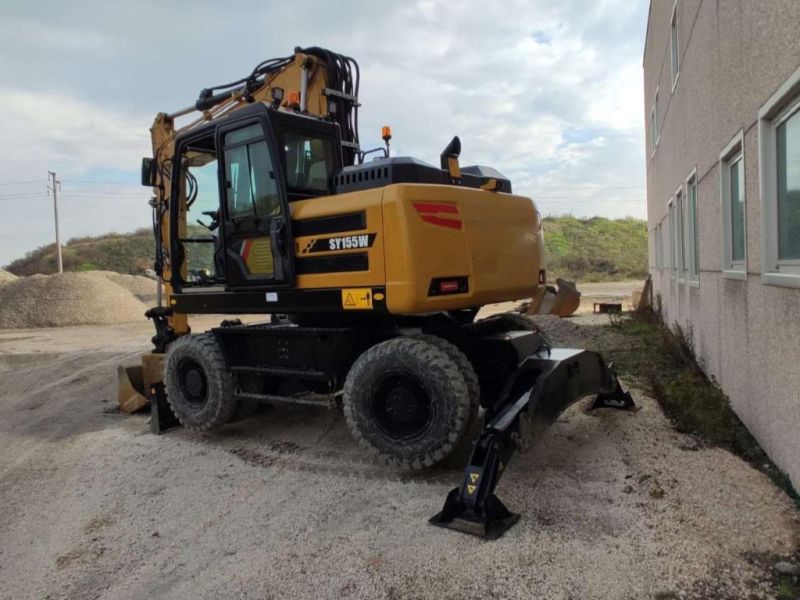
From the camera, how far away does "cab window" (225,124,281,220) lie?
5227 millimetres

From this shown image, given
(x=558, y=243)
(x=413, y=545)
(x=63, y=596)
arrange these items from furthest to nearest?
(x=558, y=243)
(x=413, y=545)
(x=63, y=596)

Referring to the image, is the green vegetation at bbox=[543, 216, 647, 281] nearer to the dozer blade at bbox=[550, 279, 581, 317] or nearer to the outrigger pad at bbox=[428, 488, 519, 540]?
the dozer blade at bbox=[550, 279, 581, 317]

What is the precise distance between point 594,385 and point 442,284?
6.45 ft

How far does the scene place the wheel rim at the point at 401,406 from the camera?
456 cm

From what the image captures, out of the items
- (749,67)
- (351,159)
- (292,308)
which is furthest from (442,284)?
(749,67)

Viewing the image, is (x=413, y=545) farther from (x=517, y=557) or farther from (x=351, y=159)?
(x=351, y=159)

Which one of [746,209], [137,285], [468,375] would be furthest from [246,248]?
[137,285]

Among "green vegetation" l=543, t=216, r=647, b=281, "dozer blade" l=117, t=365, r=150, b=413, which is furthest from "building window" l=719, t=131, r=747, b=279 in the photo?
"green vegetation" l=543, t=216, r=647, b=281

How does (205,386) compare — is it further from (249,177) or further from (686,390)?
(686,390)

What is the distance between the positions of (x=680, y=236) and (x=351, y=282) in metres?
7.45

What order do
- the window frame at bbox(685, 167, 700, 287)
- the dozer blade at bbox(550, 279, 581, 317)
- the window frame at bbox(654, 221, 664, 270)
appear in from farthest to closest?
the dozer blade at bbox(550, 279, 581, 317), the window frame at bbox(654, 221, 664, 270), the window frame at bbox(685, 167, 700, 287)

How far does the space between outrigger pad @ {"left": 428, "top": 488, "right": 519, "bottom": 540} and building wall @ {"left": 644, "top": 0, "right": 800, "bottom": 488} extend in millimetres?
1798

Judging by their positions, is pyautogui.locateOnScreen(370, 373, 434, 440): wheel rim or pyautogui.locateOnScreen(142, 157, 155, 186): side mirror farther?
pyautogui.locateOnScreen(142, 157, 155, 186): side mirror

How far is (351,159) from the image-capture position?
6.25 m
